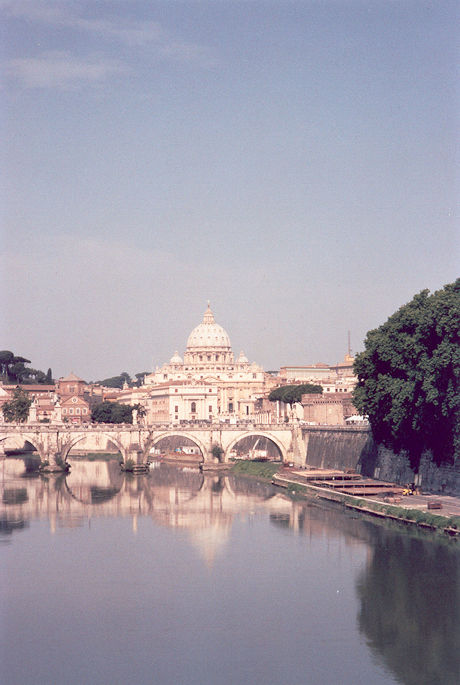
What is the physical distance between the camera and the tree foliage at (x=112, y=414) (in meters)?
92.6

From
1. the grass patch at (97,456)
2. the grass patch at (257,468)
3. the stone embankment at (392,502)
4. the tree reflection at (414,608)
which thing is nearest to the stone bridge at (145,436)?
the grass patch at (257,468)

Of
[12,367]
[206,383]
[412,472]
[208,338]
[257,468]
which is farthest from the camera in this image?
[208,338]

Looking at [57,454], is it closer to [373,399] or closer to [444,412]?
[373,399]

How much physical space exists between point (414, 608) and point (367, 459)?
23699 millimetres

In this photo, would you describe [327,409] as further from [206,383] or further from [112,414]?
[206,383]

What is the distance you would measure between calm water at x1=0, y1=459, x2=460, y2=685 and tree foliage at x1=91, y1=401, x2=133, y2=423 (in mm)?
50604

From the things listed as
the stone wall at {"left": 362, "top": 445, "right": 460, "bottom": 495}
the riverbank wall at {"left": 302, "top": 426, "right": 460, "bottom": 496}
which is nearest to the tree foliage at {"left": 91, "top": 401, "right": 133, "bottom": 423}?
the riverbank wall at {"left": 302, "top": 426, "right": 460, "bottom": 496}

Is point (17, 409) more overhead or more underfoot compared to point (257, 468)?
more overhead

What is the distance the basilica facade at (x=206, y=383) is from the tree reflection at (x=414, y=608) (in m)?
56.8

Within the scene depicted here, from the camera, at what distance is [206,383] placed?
112 meters

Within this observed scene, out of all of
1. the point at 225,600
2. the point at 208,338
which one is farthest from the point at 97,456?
the point at 208,338

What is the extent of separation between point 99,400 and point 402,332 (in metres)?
98.0

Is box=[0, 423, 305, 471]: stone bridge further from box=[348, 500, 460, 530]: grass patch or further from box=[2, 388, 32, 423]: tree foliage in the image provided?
box=[348, 500, 460, 530]: grass patch

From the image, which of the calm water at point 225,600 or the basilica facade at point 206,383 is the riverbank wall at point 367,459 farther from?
the basilica facade at point 206,383
